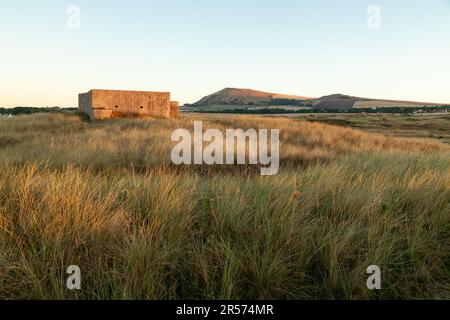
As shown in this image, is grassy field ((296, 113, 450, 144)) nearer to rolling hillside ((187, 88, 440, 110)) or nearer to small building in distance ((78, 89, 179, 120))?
small building in distance ((78, 89, 179, 120))

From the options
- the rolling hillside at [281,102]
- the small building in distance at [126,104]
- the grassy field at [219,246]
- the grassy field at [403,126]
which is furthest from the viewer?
the rolling hillside at [281,102]

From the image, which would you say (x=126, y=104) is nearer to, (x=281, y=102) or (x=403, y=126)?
(x=403, y=126)

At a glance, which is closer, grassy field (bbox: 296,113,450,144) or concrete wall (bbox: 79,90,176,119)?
concrete wall (bbox: 79,90,176,119)

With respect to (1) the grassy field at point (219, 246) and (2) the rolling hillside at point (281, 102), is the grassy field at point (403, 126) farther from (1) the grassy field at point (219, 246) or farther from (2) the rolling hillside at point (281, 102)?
(2) the rolling hillside at point (281, 102)

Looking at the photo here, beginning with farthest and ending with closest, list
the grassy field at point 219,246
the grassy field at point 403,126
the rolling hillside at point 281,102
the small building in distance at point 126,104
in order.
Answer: the rolling hillside at point 281,102 < the grassy field at point 403,126 < the small building in distance at point 126,104 < the grassy field at point 219,246

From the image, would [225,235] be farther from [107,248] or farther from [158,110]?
[158,110]

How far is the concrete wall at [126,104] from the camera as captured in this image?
20953 mm

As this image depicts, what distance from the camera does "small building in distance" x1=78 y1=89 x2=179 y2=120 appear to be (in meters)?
21.0

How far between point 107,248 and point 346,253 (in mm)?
1783

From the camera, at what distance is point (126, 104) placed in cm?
2209

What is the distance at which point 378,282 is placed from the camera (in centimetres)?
198

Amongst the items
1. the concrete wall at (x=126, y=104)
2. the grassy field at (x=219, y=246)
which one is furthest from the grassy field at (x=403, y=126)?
the grassy field at (x=219, y=246)

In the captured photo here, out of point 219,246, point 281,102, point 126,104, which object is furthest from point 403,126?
point 281,102

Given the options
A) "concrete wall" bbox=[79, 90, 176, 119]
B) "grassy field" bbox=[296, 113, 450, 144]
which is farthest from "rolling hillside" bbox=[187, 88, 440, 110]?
"concrete wall" bbox=[79, 90, 176, 119]
